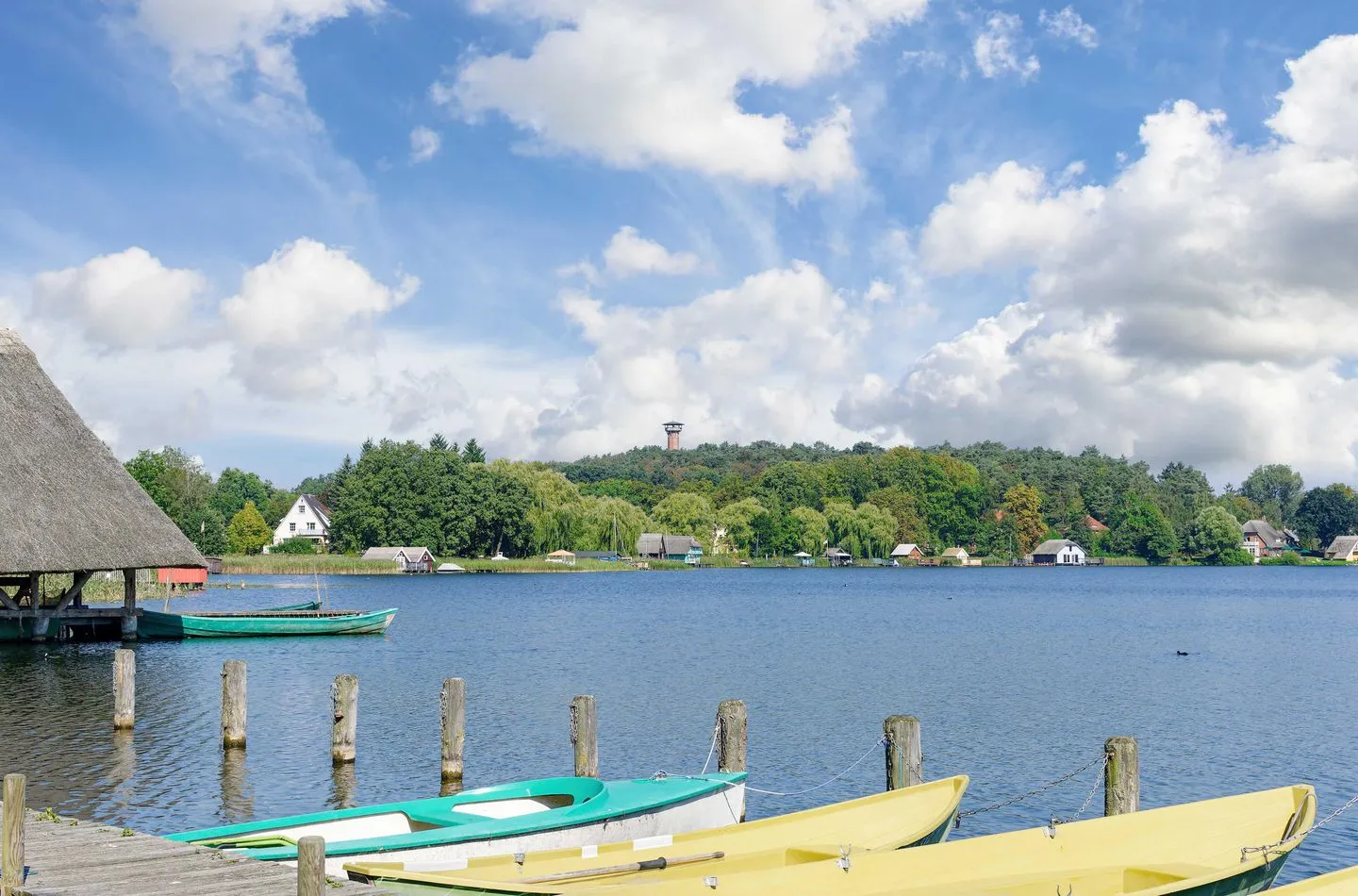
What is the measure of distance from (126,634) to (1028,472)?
166223mm

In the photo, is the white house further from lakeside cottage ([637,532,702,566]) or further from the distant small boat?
the distant small boat

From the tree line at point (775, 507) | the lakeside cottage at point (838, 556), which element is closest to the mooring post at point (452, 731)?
the tree line at point (775, 507)

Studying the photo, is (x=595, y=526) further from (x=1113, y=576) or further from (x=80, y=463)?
(x=80, y=463)

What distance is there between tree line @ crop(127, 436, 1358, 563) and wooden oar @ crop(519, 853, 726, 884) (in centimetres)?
9485

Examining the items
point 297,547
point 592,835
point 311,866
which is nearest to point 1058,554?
point 297,547

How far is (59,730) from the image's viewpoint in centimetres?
2058

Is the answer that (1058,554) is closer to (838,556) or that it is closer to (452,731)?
(838,556)

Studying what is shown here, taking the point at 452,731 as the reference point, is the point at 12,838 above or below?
above

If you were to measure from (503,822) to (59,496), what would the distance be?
87.3 ft

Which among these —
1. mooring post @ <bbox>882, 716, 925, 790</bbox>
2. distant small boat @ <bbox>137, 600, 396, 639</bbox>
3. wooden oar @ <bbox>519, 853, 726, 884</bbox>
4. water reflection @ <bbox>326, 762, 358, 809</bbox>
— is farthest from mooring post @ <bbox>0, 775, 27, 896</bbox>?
distant small boat @ <bbox>137, 600, 396, 639</bbox>

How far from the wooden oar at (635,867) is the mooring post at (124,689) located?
12304 millimetres

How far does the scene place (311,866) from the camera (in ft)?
24.2

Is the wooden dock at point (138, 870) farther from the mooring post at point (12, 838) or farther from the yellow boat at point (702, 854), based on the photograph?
the yellow boat at point (702, 854)

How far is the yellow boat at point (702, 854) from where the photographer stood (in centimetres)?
952
